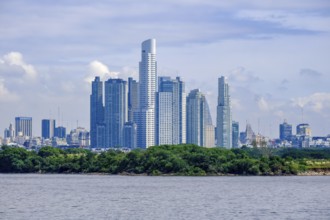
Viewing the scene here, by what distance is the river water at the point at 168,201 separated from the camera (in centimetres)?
6131

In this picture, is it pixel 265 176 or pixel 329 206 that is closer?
pixel 329 206

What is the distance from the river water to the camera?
6131 centimetres

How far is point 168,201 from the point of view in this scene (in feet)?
243

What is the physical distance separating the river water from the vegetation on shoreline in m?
29.3

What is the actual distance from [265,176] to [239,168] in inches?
209

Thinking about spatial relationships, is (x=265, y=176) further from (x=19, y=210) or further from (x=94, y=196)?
(x=19, y=210)

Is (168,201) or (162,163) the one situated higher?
(162,163)

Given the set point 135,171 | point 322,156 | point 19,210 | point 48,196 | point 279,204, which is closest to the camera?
point 19,210

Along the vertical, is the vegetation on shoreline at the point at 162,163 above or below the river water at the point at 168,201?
above

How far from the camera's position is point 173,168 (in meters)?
133

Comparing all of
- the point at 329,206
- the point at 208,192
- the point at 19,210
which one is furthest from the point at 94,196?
the point at 329,206

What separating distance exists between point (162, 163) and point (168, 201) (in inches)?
2365

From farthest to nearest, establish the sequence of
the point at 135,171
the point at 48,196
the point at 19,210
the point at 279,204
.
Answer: the point at 135,171 < the point at 48,196 < the point at 279,204 < the point at 19,210

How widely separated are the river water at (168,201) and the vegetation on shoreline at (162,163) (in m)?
29.3
